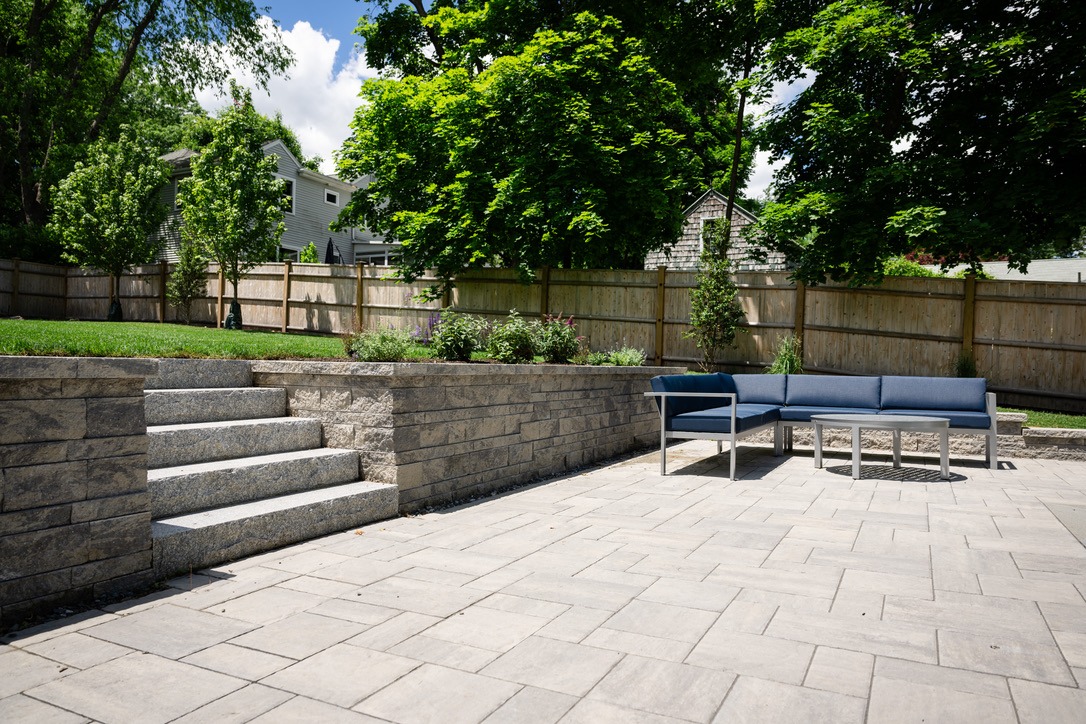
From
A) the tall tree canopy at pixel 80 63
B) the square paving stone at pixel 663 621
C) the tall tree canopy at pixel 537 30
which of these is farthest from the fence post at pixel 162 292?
the square paving stone at pixel 663 621

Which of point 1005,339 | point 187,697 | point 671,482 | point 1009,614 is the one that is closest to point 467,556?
point 187,697

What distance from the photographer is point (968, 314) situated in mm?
10758

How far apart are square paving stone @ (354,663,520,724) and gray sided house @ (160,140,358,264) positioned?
23284 millimetres

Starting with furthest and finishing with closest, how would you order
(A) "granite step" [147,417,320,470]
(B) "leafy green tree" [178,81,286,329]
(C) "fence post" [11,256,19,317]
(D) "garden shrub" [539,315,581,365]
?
(C) "fence post" [11,256,19,317] → (B) "leafy green tree" [178,81,286,329] → (D) "garden shrub" [539,315,581,365] → (A) "granite step" [147,417,320,470]

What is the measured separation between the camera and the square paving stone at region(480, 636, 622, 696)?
2.33m

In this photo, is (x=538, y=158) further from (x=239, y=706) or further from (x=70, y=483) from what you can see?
(x=239, y=706)

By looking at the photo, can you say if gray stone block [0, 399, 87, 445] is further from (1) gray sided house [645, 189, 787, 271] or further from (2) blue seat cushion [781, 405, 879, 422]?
(1) gray sided house [645, 189, 787, 271]

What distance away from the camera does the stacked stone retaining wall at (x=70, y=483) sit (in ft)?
8.93

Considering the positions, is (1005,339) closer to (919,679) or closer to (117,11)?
(919,679)

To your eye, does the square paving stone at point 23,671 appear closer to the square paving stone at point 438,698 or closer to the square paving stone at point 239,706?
the square paving stone at point 239,706

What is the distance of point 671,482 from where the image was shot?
21.2ft

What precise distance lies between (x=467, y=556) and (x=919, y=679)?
7.29 feet

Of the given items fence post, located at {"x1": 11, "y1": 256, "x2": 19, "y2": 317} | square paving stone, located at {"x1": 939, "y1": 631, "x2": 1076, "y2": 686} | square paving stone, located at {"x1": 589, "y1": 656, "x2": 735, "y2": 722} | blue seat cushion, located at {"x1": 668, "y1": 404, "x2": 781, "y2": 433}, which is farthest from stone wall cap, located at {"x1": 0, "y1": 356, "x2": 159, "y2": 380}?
fence post, located at {"x1": 11, "y1": 256, "x2": 19, "y2": 317}

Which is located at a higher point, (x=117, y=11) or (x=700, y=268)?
(x=117, y=11)
